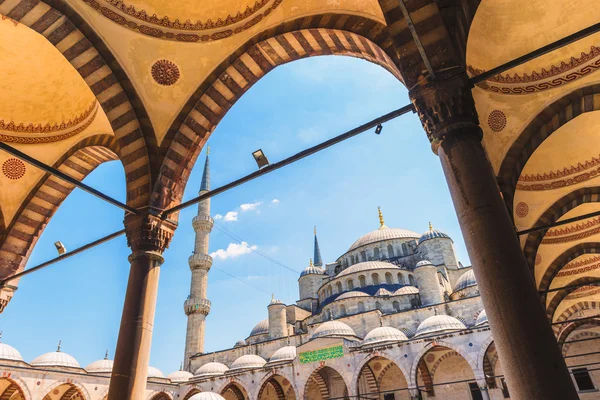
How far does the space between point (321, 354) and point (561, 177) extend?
14.7 metres

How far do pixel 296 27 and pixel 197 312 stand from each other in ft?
76.3

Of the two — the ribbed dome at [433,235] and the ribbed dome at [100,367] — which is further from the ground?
the ribbed dome at [433,235]

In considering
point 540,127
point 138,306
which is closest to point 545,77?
point 540,127

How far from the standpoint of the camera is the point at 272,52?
5.86 metres

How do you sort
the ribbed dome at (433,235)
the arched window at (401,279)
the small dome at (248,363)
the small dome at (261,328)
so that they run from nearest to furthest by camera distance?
the small dome at (248,363) < the arched window at (401,279) < the ribbed dome at (433,235) < the small dome at (261,328)

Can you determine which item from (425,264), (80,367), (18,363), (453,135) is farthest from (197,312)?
(453,135)

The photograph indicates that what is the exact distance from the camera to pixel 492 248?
9.57 feet

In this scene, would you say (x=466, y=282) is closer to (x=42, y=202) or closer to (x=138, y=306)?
(x=42, y=202)

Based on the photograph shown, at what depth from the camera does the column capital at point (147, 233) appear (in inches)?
205

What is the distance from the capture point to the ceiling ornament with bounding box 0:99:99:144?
704cm

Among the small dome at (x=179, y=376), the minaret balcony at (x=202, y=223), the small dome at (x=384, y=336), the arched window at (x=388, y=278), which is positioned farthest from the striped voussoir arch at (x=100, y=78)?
the arched window at (x=388, y=278)

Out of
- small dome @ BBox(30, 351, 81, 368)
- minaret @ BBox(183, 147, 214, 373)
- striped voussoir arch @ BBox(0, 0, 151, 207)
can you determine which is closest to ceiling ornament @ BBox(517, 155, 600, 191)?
striped voussoir arch @ BBox(0, 0, 151, 207)

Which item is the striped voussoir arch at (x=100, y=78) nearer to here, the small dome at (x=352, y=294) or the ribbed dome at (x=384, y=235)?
the small dome at (x=352, y=294)

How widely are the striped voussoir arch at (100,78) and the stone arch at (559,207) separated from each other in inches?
293
